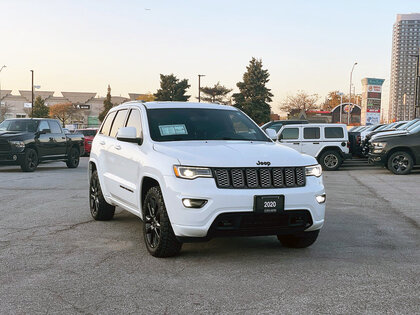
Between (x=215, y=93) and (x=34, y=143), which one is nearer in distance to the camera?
(x=34, y=143)

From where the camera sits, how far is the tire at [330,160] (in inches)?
771

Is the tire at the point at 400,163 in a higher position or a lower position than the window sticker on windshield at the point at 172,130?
lower

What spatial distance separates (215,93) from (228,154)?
85.4m

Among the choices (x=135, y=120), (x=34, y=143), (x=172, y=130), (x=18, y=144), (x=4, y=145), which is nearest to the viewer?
(x=172, y=130)

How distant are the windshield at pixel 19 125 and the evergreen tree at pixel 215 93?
2832 inches

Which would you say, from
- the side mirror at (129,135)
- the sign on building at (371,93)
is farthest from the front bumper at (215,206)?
the sign on building at (371,93)

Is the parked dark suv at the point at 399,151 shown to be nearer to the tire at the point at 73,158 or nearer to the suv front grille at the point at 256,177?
the tire at the point at 73,158

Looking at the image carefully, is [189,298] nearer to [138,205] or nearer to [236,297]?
[236,297]

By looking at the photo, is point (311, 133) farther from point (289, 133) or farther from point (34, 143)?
point (34, 143)

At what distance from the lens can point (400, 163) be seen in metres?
17.0

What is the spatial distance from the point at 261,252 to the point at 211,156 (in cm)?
140

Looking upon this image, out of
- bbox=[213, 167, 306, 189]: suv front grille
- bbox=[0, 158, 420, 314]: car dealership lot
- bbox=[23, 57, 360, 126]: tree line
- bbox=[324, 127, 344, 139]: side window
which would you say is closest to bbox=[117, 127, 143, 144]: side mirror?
bbox=[0, 158, 420, 314]: car dealership lot

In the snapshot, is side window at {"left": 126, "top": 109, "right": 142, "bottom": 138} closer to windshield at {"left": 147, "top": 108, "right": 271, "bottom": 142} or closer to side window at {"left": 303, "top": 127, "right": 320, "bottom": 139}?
windshield at {"left": 147, "top": 108, "right": 271, "bottom": 142}

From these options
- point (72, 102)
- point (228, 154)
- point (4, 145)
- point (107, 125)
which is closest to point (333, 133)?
point (4, 145)
